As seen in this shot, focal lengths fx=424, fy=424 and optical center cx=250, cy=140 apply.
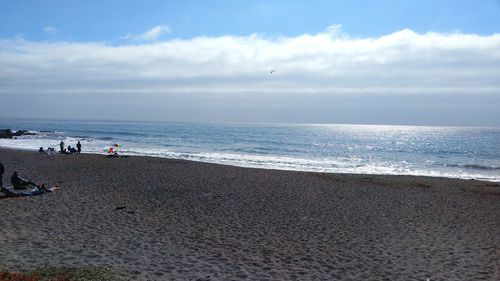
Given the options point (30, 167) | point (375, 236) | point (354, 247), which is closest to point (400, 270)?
point (354, 247)

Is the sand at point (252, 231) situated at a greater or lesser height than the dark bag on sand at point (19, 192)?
lesser

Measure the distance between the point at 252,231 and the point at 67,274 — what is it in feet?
19.2

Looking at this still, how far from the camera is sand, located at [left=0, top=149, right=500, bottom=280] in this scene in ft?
29.2

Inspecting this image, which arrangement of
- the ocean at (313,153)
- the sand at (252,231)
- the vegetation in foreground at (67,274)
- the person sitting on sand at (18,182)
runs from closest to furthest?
the vegetation in foreground at (67,274)
the sand at (252,231)
the person sitting on sand at (18,182)
the ocean at (313,153)

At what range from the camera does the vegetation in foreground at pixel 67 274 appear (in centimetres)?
686

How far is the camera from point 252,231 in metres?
12.2

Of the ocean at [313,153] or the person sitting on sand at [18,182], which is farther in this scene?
the ocean at [313,153]

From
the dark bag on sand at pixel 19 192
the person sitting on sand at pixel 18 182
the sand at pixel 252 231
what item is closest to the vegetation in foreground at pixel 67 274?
the sand at pixel 252 231

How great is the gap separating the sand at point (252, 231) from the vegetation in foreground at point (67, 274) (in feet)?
2.00

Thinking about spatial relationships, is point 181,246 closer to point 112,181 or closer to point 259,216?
point 259,216

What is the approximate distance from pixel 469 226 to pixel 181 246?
9.61 metres

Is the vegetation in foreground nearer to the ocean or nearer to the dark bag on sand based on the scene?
the dark bag on sand

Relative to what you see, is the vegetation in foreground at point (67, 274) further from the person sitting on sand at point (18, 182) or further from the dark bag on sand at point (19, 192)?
the person sitting on sand at point (18, 182)

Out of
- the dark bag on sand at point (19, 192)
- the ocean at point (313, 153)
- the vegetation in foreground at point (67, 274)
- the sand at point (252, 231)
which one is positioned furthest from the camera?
the ocean at point (313, 153)
